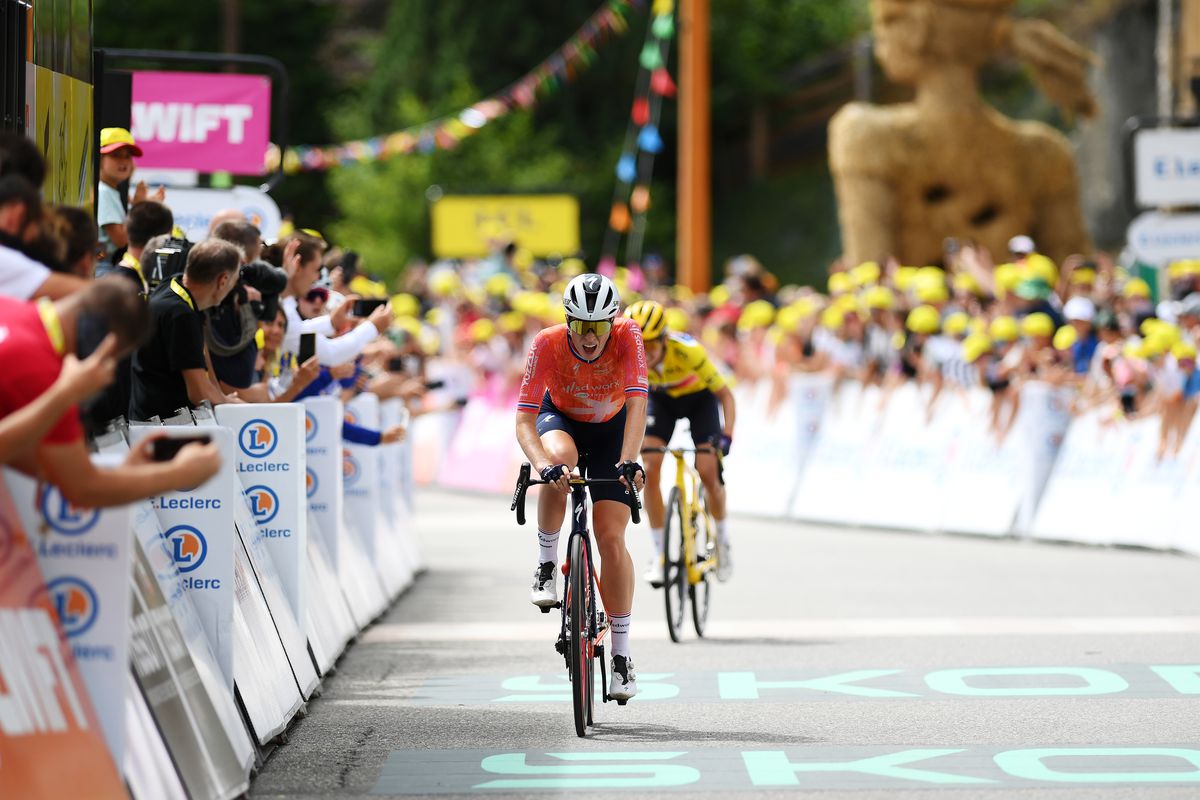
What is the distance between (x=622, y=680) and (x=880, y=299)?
1361 cm

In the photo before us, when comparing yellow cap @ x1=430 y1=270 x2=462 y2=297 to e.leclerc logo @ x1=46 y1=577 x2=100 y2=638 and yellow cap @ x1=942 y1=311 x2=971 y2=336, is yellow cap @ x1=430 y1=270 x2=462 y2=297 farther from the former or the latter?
e.leclerc logo @ x1=46 y1=577 x2=100 y2=638

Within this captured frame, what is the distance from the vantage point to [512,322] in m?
29.5

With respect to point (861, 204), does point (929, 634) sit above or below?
below

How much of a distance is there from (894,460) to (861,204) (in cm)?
1079

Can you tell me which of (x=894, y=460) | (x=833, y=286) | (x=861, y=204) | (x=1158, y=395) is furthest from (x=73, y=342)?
(x=861, y=204)

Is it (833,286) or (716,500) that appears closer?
(716,500)

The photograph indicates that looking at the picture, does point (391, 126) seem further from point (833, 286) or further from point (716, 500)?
point (716, 500)

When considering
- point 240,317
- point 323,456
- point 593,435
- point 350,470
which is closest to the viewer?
point 593,435

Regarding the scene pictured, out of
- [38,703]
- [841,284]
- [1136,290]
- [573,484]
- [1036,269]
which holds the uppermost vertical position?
[1036,269]

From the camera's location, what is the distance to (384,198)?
175 feet

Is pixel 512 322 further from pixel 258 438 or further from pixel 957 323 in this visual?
pixel 258 438

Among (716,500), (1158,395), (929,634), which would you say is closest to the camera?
(929,634)

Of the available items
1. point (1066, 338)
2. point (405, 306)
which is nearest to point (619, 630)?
point (1066, 338)

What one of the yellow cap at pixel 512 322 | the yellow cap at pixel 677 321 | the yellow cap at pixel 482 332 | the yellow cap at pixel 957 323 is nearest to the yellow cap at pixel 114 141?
the yellow cap at pixel 957 323
